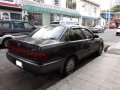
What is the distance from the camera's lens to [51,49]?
3457 millimetres


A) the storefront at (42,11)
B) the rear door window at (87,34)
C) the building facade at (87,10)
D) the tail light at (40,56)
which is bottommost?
the tail light at (40,56)

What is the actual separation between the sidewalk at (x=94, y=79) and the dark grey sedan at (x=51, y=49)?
0.39m

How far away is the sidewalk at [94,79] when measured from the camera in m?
3.46

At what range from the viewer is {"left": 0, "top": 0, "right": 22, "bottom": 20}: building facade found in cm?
1247

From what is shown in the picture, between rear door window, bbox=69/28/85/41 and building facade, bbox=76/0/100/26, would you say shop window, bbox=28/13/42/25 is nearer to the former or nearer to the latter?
building facade, bbox=76/0/100/26

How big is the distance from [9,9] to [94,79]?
11.5 meters

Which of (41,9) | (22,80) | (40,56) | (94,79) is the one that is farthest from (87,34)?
(41,9)

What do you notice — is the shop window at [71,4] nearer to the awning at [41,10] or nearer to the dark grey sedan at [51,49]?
the awning at [41,10]

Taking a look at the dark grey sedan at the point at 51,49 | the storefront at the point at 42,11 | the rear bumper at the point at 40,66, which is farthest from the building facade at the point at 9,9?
the rear bumper at the point at 40,66

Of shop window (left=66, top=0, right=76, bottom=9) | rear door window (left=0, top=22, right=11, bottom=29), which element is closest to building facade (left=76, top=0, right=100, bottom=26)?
shop window (left=66, top=0, right=76, bottom=9)

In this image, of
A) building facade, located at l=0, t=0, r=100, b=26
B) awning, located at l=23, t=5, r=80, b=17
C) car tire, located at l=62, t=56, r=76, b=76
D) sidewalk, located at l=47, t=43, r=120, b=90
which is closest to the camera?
sidewalk, located at l=47, t=43, r=120, b=90

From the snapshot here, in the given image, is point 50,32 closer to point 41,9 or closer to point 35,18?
point 41,9

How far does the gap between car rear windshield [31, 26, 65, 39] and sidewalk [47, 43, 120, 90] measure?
1.28 metres

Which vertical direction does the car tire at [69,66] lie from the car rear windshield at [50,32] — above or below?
below
